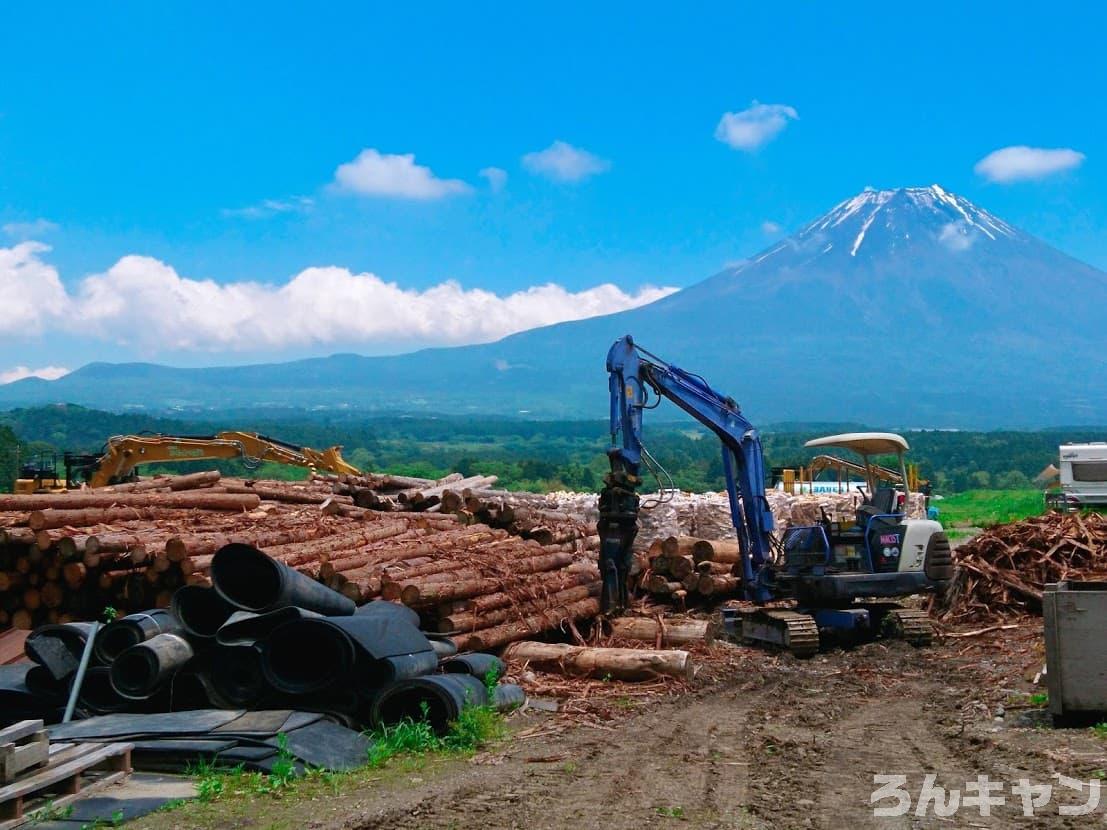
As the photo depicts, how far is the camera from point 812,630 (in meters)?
14.9

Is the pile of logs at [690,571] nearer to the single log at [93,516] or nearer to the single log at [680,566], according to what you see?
the single log at [680,566]

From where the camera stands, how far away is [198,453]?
3041cm

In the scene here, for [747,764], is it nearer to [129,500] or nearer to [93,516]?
[93,516]

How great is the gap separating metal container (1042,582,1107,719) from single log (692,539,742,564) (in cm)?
866

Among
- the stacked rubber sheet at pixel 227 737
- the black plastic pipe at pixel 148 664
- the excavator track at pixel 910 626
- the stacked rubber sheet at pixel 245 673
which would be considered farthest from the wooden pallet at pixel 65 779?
the excavator track at pixel 910 626

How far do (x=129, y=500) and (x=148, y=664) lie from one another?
6.62 metres

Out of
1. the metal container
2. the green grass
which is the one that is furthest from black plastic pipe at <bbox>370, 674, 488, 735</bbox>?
the green grass

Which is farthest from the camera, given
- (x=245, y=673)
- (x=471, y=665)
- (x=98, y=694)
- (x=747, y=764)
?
(x=471, y=665)

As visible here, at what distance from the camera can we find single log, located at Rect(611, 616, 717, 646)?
15.1m

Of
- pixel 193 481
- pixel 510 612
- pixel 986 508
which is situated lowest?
pixel 986 508

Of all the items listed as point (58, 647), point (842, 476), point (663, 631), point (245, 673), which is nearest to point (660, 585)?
point (663, 631)

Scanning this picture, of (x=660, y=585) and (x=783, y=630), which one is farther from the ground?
(x=660, y=585)

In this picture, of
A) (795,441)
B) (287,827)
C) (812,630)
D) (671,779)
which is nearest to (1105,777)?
(671,779)

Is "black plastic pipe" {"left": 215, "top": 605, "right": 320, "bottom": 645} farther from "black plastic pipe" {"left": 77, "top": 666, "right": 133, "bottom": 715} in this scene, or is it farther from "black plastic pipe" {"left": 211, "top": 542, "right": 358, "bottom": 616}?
"black plastic pipe" {"left": 77, "top": 666, "right": 133, "bottom": 715}
